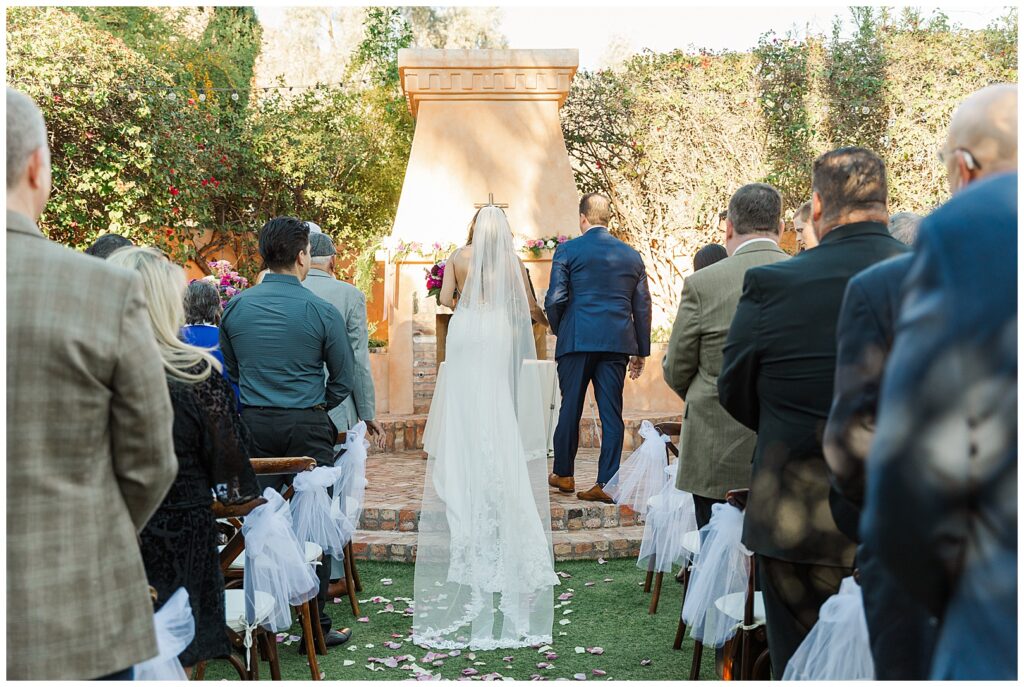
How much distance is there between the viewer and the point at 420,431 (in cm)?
1092

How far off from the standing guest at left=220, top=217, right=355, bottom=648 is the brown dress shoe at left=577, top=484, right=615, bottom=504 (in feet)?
9.84

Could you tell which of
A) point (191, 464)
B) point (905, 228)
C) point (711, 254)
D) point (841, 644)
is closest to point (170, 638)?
point (191, 464)

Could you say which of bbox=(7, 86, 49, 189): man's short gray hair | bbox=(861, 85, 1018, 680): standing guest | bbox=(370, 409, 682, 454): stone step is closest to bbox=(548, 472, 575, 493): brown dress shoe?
bbox=(370, 409, 682, 454): stone step

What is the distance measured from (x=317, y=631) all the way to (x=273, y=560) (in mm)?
1123

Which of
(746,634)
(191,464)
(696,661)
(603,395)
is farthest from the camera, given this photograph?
(603,395)

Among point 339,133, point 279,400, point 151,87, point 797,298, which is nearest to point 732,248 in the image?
point 797,298

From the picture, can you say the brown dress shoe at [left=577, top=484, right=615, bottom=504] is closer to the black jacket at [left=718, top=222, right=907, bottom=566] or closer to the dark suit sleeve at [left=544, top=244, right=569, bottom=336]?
the dark suit sleeve at [left=544, top=244, right=569, bottom=336]

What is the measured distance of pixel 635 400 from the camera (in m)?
12.0

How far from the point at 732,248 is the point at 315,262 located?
2976mm

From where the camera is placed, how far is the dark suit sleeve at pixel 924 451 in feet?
4.66

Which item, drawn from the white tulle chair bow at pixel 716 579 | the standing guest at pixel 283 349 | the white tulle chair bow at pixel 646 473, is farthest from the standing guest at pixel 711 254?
the white tulle chair bow at pixel 716 579

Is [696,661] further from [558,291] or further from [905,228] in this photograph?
[558,291]

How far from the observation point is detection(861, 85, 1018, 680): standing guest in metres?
1.40

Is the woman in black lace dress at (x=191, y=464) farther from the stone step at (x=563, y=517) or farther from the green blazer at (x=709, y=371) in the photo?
the stone step at (x=563, y=517)
